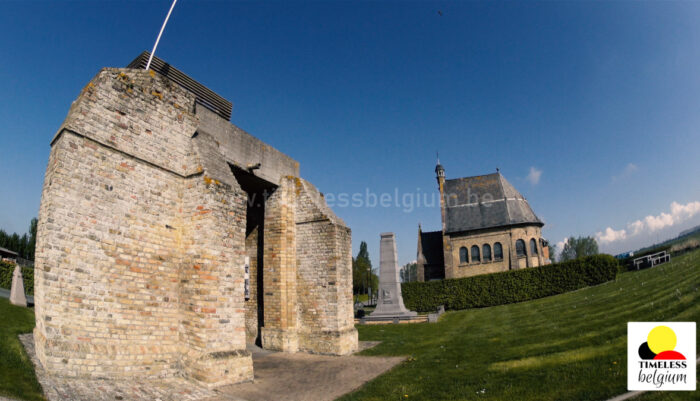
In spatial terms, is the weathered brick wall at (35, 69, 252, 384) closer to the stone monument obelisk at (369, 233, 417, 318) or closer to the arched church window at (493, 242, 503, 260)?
the stone monument obelisk at (369, 233, 417, 318)

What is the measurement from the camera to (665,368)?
526 cm

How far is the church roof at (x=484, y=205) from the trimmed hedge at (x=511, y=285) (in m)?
11.0

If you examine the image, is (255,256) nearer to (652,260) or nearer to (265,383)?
(265,383)

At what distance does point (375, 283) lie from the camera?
237 feet

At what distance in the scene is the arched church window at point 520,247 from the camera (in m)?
35.3

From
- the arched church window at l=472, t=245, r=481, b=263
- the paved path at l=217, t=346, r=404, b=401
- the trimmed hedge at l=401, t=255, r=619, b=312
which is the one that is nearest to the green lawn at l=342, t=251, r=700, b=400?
the paved path at l=217, t=346, r=404, b=401

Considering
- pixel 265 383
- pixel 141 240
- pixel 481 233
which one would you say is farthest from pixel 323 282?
pixel 481 233

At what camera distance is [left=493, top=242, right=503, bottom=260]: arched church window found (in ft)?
118

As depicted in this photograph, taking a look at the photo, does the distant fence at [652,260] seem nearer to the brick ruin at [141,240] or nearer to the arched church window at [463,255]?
the arched church window at [463,255]

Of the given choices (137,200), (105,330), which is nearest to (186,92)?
(137,200)

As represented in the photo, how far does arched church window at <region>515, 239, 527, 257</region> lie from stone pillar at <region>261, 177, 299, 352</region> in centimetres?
2932

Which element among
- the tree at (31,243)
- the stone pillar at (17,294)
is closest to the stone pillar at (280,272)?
the stone pillar at (17,294)

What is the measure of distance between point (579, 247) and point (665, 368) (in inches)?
3885

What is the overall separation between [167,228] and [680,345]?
9.44 meters
